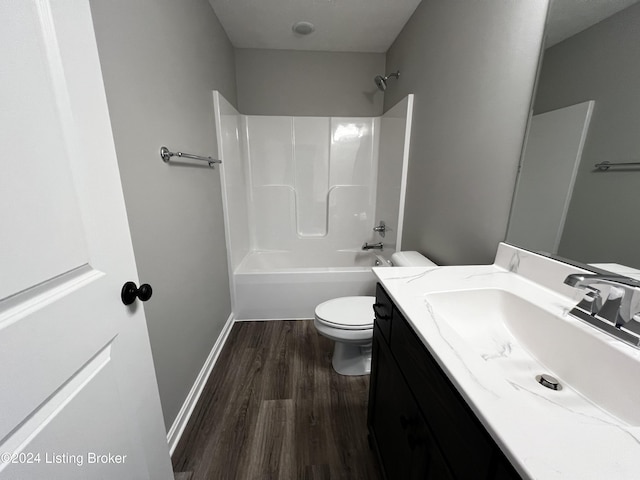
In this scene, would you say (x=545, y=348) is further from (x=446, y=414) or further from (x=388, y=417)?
(x=388, y=417)

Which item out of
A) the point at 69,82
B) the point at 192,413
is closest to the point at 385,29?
the point at 69,82

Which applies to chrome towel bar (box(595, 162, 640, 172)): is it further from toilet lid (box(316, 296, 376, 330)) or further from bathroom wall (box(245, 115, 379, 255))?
bathroom wall (box(245, 115, 379, 255))

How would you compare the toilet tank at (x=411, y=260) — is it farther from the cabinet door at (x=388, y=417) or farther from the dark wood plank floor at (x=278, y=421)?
the dark wood plank floor at (x=278, y=421)

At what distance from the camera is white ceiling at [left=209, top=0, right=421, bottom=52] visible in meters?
1.67

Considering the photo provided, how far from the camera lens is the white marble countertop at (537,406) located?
0.34 meters

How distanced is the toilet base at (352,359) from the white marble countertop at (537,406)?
0.92 m

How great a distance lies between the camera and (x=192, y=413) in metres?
1.35

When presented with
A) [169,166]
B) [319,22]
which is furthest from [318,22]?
[169,166]

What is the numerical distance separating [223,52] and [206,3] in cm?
38

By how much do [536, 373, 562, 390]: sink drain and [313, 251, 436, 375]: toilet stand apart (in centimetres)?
85

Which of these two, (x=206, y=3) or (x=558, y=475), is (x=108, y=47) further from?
(x=558, y=475)

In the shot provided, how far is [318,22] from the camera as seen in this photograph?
1.88 m

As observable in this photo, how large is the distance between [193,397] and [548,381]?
1600 mm

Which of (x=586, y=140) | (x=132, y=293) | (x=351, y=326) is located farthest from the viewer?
(x=351, y=326)
